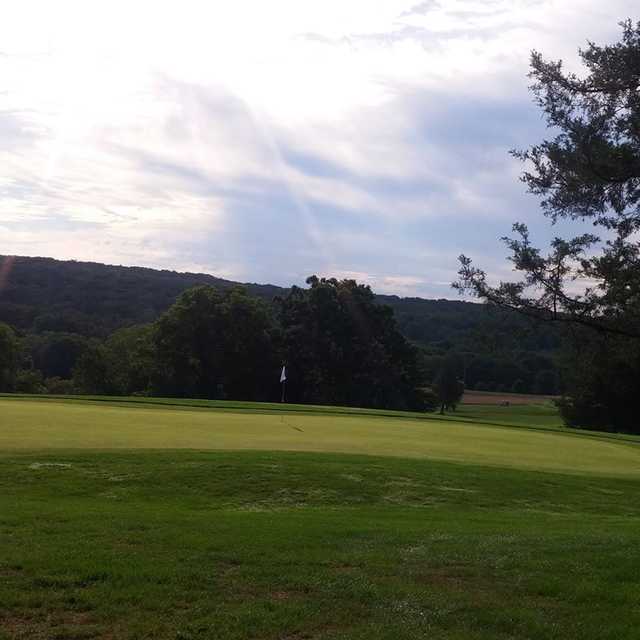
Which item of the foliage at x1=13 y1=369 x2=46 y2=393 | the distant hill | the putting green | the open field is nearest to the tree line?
the foliage at x1=13 y1=369 x2=46 y2=393

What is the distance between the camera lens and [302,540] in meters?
7.93

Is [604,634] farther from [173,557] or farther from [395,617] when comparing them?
[173,557]

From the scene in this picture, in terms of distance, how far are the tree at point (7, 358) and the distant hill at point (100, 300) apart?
2612 cm

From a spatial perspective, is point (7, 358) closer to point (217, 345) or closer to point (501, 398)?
point (217, 345)

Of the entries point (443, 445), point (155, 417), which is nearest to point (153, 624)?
point (443, 445)

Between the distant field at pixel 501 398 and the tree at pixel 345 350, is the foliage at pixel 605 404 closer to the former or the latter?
the tree at pixel 345 350

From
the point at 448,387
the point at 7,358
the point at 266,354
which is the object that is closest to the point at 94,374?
the point at 7,358

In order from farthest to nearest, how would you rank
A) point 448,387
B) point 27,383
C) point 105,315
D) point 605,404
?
point 105,315 → point 448,387 → point 27,383 → point 605,404

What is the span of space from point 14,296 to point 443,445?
362ft

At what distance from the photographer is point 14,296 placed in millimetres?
117438

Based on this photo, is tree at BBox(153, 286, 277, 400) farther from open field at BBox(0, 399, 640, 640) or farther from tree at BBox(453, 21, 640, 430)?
tree at BBox(453, 21, 640, 430)

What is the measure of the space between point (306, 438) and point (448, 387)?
6491cm

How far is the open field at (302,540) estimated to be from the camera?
18.4ft

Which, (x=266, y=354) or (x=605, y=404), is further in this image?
(x=266, y=354)
